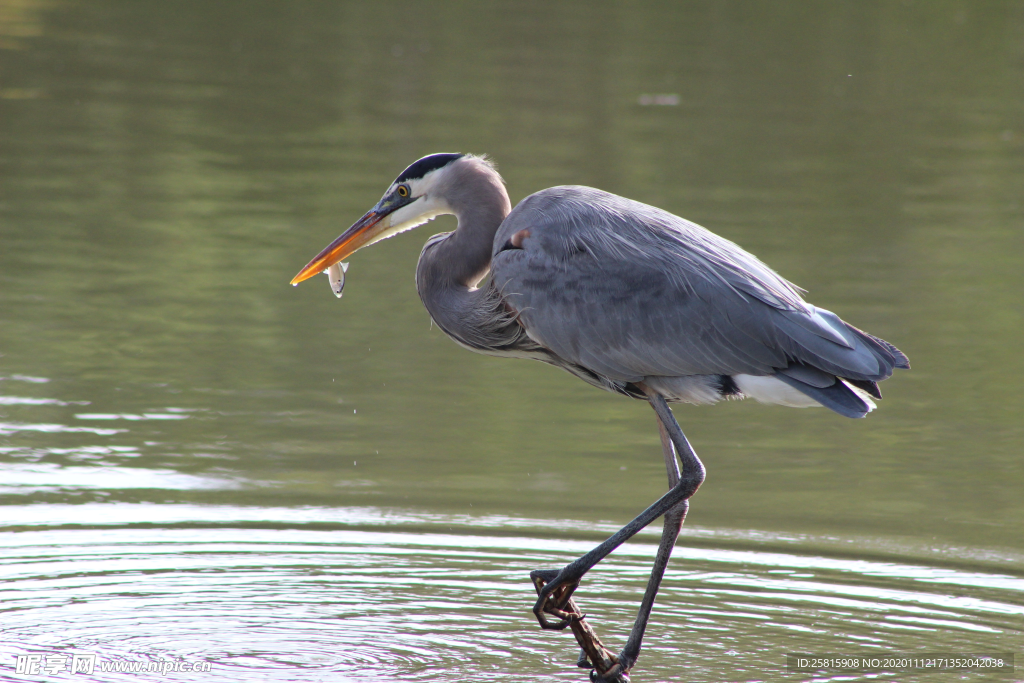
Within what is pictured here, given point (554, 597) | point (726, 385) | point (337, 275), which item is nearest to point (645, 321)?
point (726, 385)

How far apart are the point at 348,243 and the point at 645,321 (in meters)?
1.57

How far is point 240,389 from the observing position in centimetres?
912

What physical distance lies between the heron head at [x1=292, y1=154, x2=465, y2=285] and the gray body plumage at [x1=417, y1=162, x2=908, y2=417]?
434mm

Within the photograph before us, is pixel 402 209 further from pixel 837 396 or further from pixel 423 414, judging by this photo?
pixel 423 414

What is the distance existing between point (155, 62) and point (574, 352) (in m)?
16.9

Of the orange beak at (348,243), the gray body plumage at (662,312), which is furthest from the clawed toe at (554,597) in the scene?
the orange beak at (348,243)

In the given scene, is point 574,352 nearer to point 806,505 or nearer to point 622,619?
point 622,619

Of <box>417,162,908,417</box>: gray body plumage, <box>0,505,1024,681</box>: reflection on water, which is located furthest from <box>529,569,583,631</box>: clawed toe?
<box>417,162,908,417</box>: gray body plumage

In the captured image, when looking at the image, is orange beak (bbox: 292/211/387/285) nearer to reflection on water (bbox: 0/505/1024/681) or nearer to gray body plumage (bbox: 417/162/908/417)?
gray body plumage (bbox: 417/162/908/417)

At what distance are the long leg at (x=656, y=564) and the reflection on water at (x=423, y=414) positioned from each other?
0.68 feet

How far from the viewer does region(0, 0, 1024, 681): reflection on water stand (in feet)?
20.3

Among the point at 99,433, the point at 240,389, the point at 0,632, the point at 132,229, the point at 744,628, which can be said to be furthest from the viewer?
the point at 132,229

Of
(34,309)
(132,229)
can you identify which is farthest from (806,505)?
(132,229)

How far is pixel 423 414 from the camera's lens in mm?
8836
